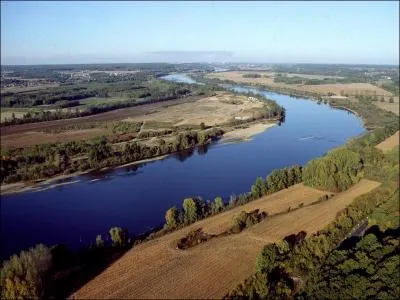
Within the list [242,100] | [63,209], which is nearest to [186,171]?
[63,209]

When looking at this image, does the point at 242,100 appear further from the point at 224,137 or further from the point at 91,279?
the point at 91,279

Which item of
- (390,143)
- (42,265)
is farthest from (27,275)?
(390,143)

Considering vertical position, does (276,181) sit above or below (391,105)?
below

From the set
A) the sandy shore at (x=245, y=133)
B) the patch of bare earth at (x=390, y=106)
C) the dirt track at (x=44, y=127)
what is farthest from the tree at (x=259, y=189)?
the patch of bare earth at (x=390, y=106)

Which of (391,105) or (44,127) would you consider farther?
(391,105)

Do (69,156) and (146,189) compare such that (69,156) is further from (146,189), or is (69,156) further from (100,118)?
(100,118)

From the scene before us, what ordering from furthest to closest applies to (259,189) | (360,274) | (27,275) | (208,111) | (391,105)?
(208,111)
(391,105)
(259,189)
(360,274)
(27,275)

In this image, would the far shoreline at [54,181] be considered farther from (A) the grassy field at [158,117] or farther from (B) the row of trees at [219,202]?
(B) the row of trees at [219,202]
